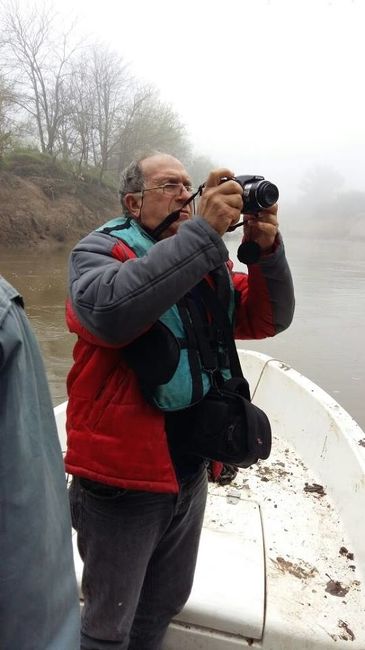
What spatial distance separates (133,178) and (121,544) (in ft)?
3.05

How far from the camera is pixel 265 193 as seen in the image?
1.17m

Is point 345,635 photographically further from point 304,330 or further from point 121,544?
point 304,330

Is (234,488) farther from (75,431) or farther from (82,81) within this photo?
(82,81)

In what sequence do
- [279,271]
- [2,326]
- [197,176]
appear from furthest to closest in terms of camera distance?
[197,176]
[279,271]
[2,326]

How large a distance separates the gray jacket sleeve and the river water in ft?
15.3

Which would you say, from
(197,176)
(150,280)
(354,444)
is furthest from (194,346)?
(197,176)

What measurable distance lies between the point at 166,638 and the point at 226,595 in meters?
0.24

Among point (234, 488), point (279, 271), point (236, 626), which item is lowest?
point (234, 488)

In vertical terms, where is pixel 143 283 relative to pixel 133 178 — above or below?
below

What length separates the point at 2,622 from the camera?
68cm

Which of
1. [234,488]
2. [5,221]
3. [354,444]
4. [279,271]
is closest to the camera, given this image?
[279,271]

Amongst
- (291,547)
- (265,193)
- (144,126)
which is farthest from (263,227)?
(144,126)

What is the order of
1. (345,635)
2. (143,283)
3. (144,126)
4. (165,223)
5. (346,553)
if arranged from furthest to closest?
1. (144,126)
2. (346,553)
3. (345,635)
4. (165,223)
5. (143,283)

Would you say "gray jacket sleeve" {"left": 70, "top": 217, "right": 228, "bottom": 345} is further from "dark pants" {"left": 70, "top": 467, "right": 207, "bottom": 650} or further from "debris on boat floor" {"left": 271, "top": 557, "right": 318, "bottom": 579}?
"debris on boat floor" {"left": 271, "top": 557, "right": 318, "bottom": 579}
